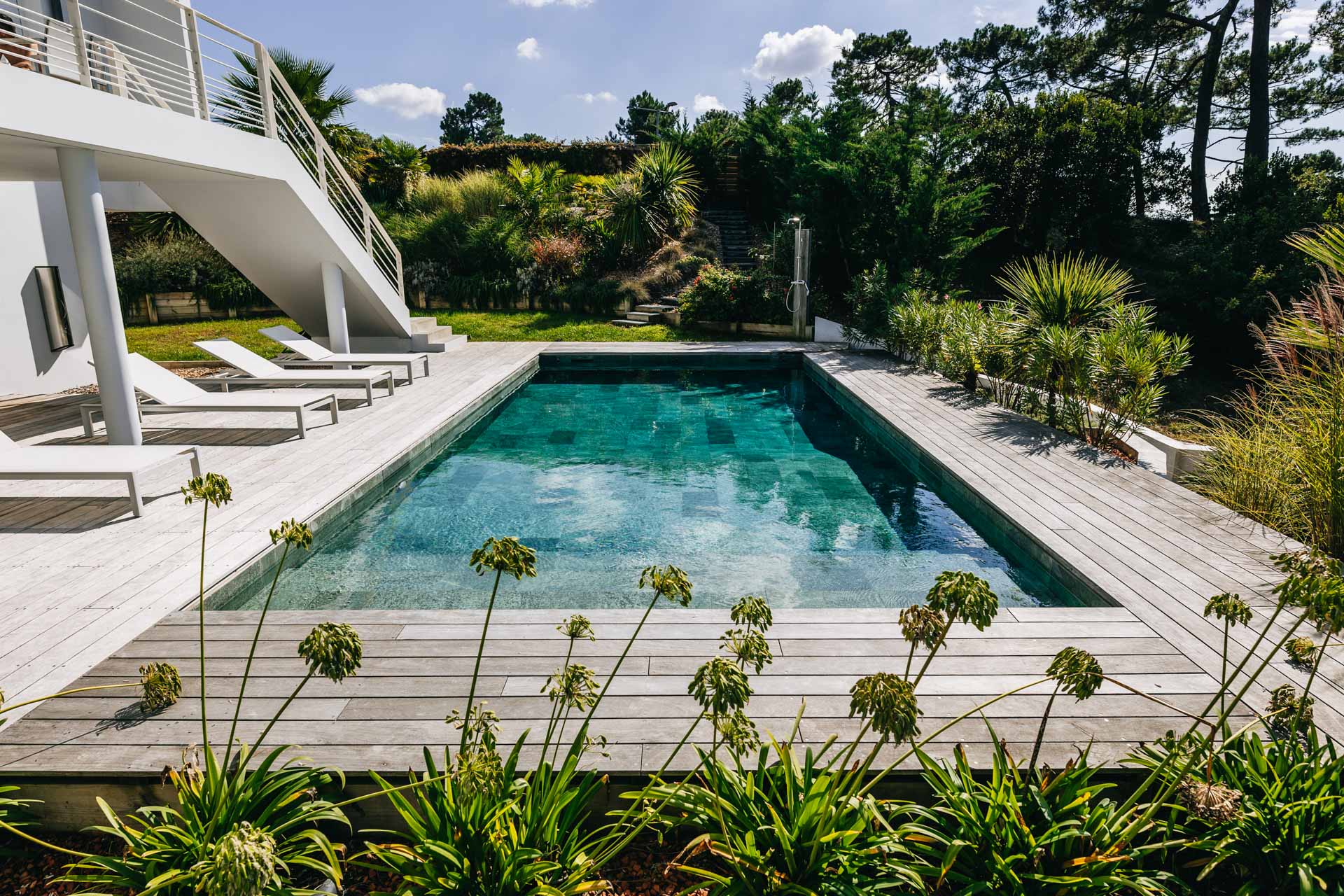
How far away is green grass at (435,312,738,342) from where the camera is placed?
1409cm

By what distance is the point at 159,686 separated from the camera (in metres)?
2.76

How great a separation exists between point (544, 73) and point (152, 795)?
113 feet

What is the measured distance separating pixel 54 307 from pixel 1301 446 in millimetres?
12277

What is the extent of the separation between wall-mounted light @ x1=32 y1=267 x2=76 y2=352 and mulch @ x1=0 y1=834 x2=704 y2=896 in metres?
9.28

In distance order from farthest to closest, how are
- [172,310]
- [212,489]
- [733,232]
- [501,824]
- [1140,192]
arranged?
[1140,192], [733,232], [172,310], [212,489], [501,824]

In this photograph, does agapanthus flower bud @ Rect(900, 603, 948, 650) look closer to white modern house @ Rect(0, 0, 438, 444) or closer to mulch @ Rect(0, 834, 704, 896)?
mulch @ Rect(0, 834, 704, 896)

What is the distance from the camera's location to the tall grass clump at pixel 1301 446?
4074 mm

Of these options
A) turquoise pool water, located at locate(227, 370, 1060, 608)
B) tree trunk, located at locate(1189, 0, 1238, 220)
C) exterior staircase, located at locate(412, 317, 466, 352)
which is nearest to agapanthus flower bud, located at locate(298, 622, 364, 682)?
turquoise pool water, located at locate(227, 370, 1060, 608)

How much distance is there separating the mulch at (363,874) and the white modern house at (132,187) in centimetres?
455

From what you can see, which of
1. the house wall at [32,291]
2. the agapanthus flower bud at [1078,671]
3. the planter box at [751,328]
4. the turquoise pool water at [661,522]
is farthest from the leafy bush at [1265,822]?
the planter box at [751,328]

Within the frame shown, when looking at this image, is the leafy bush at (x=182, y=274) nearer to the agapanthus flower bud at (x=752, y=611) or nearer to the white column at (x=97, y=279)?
the white column at (x=97, y=279)

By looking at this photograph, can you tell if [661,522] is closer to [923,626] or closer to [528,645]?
[528,645]

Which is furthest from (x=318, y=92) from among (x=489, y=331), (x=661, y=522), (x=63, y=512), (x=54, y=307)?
(x=661, y=522)

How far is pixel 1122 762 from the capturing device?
7.89ft
